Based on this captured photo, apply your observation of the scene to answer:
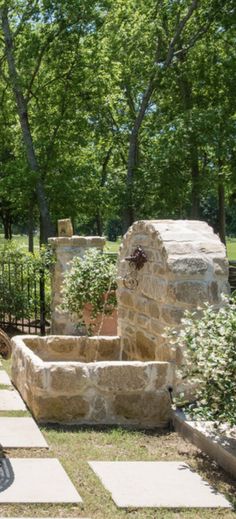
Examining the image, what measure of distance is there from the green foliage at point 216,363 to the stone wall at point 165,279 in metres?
1.03

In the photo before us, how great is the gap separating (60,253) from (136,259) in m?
3.90

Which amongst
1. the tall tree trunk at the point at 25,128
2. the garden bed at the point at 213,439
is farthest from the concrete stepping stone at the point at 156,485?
the tall tree trunk at the point at 25,128

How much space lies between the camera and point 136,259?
6.85 m

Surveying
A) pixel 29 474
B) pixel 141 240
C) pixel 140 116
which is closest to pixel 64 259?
pixel 141 240

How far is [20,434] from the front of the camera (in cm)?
547

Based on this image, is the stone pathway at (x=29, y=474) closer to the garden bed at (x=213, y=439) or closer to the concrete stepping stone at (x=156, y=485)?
the concrete stepping stone at (x=156, y=485)

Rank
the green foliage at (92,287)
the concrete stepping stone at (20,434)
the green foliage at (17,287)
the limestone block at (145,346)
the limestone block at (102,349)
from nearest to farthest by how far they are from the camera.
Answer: the concrete stepping stone at (20,434) → the limestone block at (145,346) → the limestone block at (102,349) → the green foliage at (92,287) → the green foliage at (17,287)

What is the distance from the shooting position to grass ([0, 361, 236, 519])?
3.90 m

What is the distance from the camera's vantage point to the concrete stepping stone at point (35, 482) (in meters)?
4.05

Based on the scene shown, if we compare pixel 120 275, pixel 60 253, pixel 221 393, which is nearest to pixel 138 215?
pixel 60 253

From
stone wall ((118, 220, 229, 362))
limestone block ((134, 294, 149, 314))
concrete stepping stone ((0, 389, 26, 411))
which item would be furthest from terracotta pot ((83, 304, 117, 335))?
concrete stepping stone ((0, 389, 26, 411))

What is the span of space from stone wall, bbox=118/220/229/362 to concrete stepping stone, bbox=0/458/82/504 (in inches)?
63.2

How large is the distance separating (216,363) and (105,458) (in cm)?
126

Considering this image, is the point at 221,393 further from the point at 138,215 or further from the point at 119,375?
the point at 138,215
